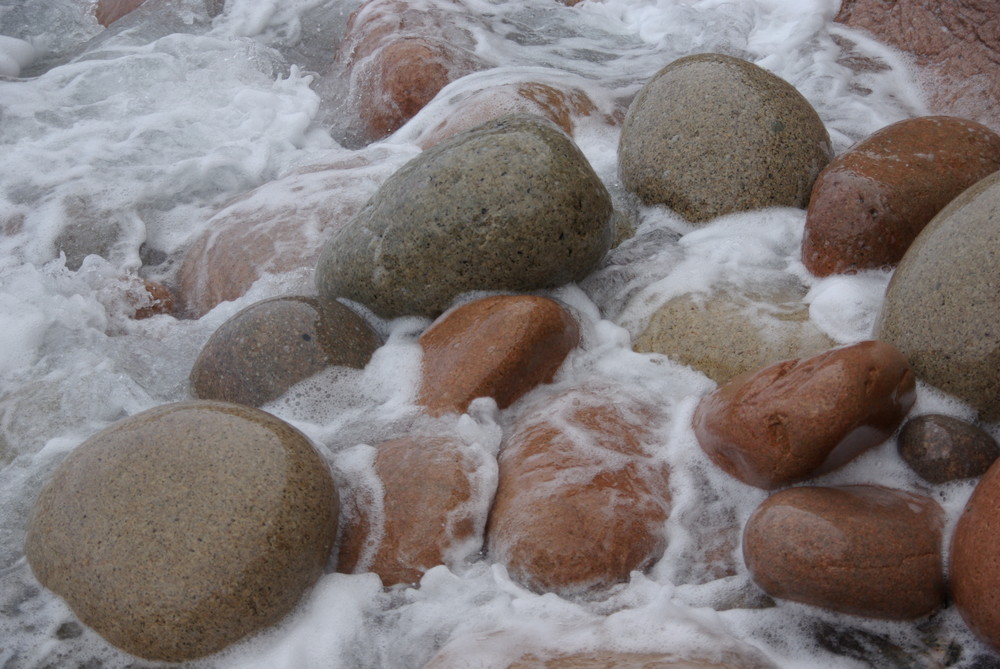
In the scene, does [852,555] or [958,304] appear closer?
[852,555]

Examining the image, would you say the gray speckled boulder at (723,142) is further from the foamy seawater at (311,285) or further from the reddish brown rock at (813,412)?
the reddish brown rock at (813,412)

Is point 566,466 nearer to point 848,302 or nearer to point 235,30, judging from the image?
point 848,302

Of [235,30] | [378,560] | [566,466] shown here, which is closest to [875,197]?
[566,466]

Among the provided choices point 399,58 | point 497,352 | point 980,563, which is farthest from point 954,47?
point 980,563

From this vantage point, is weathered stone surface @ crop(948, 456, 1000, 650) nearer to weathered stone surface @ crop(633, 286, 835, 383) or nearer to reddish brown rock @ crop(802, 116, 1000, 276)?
weathered stone surface @ crop(633, 286, 835, 383)

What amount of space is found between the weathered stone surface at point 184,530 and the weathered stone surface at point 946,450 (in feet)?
6.63

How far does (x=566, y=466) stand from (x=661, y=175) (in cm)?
200

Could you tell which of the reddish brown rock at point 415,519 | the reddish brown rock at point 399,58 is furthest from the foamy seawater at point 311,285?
the reddish brown rock at point 399,58

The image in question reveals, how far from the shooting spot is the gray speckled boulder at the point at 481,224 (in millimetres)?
3945

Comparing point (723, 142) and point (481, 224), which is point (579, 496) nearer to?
point (481, 224)

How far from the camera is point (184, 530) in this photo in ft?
9.59

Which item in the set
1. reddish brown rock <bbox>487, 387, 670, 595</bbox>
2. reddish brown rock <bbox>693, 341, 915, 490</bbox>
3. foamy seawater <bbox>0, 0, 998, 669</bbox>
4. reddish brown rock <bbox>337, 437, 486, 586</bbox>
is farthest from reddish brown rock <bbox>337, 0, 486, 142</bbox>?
reddish brown rock <bbox>693, 341, 915, 490</bbox>

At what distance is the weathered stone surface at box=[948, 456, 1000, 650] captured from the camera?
248cm

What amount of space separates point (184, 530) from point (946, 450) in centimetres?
253
